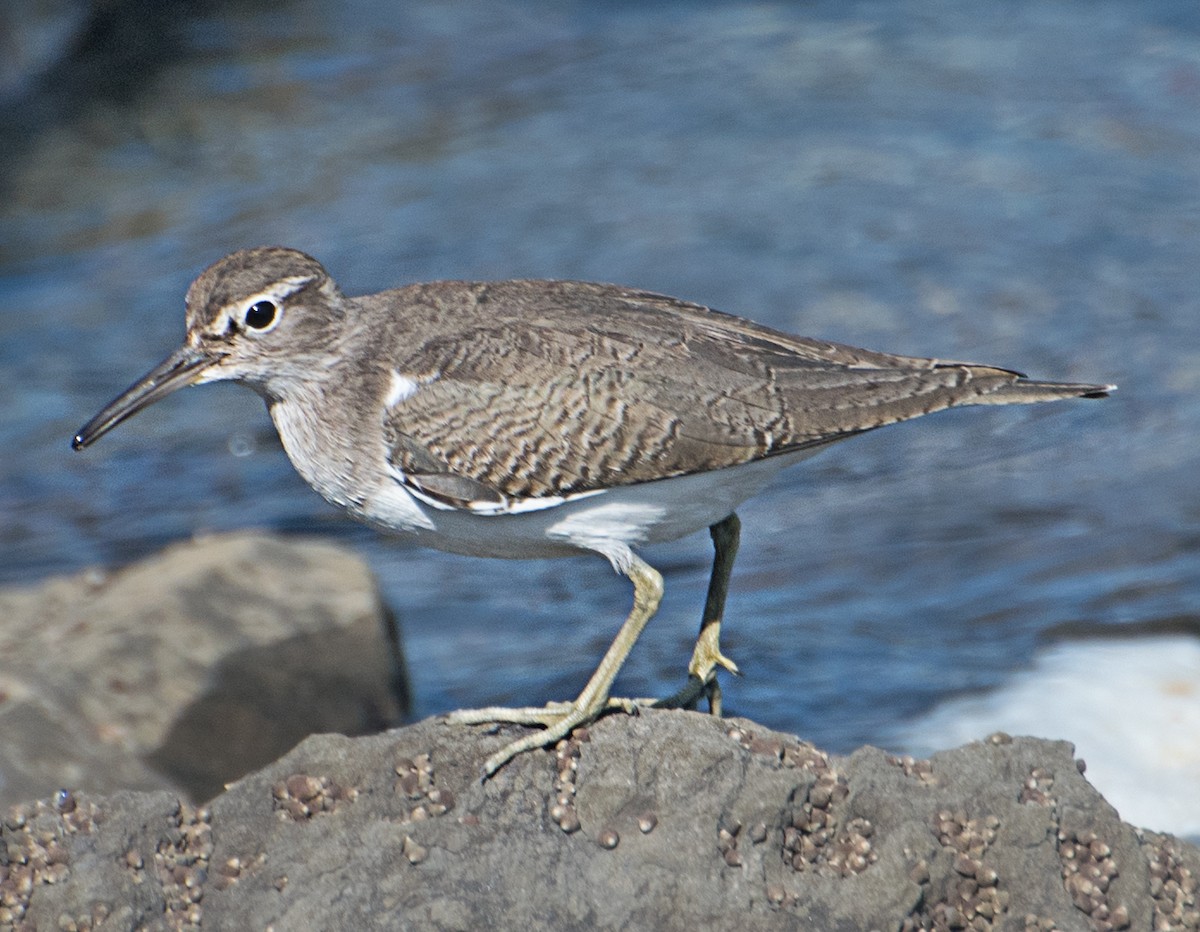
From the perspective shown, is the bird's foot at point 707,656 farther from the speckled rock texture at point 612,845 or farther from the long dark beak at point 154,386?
the long dark beak at point 154,386

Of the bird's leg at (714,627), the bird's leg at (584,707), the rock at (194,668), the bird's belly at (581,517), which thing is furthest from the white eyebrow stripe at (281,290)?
the rock at (194,668)

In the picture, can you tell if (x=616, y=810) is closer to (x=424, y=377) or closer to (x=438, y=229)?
(x=424, y=377)

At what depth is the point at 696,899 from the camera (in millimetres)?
4664

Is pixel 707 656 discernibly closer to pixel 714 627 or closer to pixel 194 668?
pixel 714 627

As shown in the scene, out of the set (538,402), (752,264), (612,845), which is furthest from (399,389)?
(752,264)

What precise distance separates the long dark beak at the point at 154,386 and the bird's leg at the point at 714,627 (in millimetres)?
2121

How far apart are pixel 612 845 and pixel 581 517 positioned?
1.25 metres

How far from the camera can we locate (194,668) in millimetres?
7695

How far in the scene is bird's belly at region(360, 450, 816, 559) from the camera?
218 inches

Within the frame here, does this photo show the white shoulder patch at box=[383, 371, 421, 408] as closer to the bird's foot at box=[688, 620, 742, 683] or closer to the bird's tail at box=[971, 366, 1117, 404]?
the bird's foot at box=[688, 620, 742, 683]

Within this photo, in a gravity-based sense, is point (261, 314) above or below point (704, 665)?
above

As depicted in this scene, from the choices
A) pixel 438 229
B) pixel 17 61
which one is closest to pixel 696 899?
pixel 438 229

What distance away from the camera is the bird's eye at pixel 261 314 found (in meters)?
5.70

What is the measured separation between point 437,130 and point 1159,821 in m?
10.9
